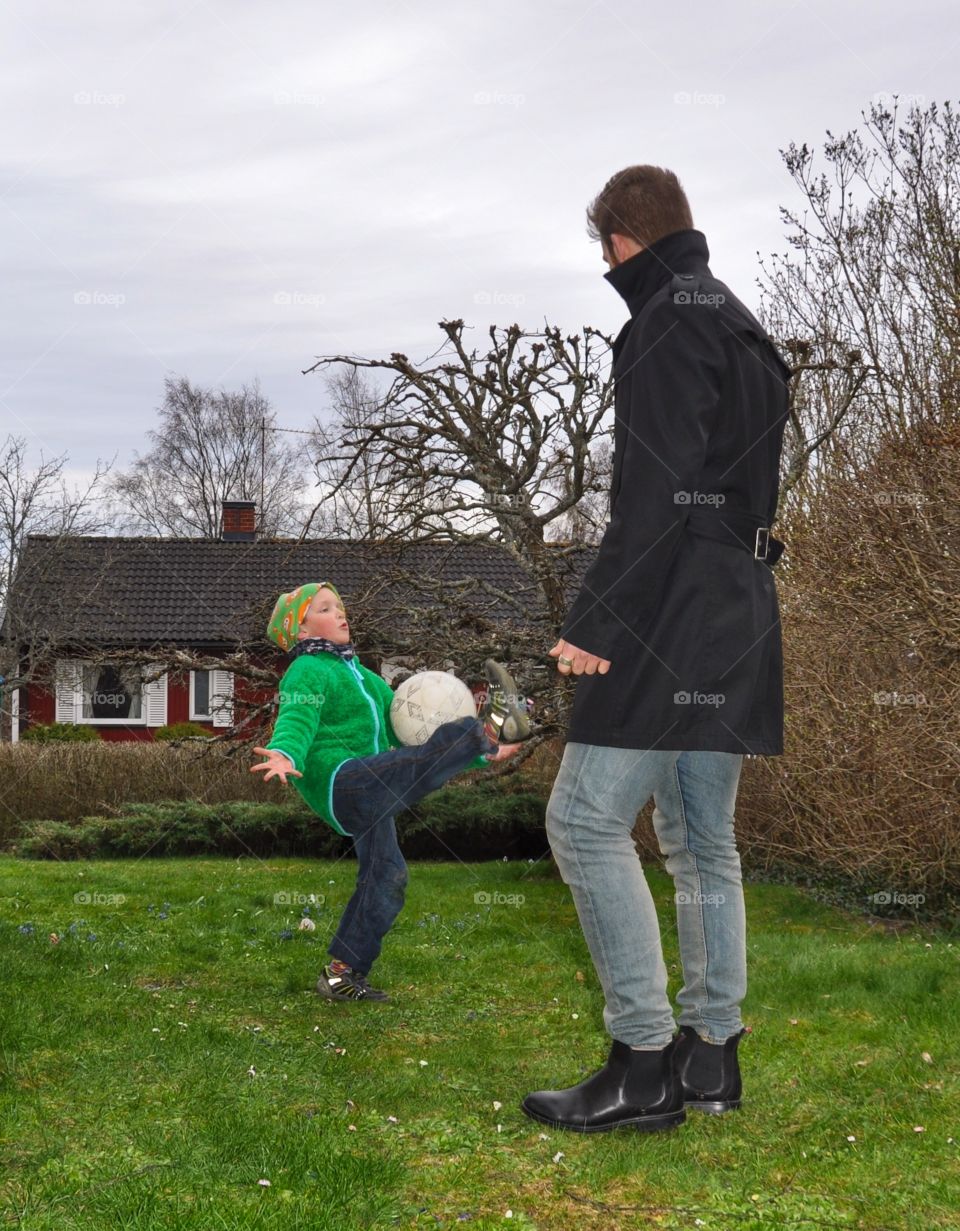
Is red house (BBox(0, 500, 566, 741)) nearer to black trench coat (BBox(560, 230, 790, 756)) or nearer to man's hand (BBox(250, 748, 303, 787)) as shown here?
man's hand (BBox(250, 748, 303, 787))

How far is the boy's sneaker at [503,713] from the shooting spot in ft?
15.9

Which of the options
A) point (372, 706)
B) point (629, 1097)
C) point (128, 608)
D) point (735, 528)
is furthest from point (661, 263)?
point (128, 608)

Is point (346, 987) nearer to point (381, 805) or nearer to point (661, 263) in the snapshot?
point (381, 805)

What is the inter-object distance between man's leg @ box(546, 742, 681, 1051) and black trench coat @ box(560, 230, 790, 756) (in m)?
0.11

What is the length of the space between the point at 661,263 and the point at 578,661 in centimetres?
118

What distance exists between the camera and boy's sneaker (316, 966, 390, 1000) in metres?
5.43

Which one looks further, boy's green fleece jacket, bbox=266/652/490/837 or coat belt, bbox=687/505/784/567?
boy's green fleece jacket, bbox=266/652/490/837

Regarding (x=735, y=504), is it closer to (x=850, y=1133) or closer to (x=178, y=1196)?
(x=850, y=1133)

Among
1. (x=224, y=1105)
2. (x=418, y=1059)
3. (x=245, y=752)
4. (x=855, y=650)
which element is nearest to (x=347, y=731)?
(x=418, y=1059)

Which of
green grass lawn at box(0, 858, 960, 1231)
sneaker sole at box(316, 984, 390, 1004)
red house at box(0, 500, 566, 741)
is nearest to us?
green grass lawn at box(0, 858, 960, 1231)

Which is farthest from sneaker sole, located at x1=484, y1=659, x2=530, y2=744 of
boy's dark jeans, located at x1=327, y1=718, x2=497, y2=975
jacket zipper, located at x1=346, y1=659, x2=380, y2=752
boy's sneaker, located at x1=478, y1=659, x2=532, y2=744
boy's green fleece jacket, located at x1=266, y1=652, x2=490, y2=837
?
jacket zipper, located at x1=346, y1=659, x2=380, y2=752

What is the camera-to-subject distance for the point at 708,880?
3.69m

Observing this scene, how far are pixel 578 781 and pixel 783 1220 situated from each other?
1.15m

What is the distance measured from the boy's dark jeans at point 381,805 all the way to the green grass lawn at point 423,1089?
0.31 m
